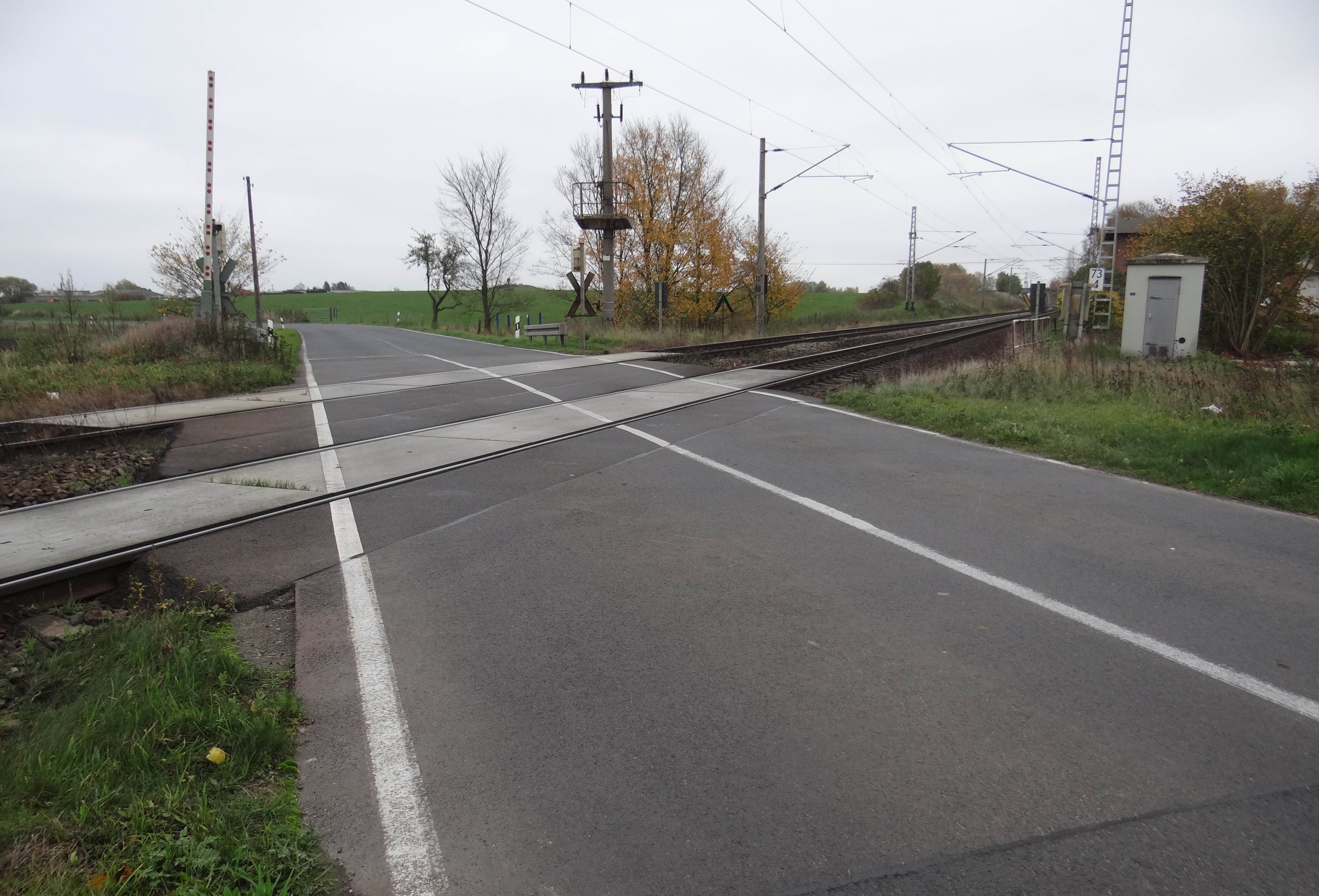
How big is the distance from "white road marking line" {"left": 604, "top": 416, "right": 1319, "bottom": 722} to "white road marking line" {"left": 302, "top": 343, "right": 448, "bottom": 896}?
3.52 m

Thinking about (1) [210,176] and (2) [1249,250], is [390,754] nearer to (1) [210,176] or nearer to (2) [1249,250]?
(1) [210,176]

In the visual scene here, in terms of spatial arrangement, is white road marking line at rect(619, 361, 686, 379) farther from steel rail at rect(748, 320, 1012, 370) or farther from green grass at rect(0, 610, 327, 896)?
green grass at rect(0, 610, 327, 896)

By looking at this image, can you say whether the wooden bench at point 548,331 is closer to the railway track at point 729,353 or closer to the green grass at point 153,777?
the railway track at point 729,353

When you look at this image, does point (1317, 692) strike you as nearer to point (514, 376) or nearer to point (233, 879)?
point (233, 879)

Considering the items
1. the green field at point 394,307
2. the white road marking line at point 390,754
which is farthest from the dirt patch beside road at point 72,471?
the green field at point 394,307

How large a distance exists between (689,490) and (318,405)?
325 inches

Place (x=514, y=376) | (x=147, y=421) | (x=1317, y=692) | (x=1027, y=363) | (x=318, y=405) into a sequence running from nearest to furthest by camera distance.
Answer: (x=1317, y=692) < (x=147, y=421) < (x=318, y=405) < (x=1027, y=363) < (x=514, y=376)

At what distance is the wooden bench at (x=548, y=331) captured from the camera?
101ft

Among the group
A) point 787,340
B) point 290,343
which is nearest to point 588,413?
point 787,340

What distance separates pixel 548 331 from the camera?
105 ft

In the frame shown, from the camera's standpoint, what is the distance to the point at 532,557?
5.68 m

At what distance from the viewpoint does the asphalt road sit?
105 inches

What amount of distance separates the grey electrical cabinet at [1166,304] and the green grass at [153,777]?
21528 millimetres

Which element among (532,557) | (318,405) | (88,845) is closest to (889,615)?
(532,557)
